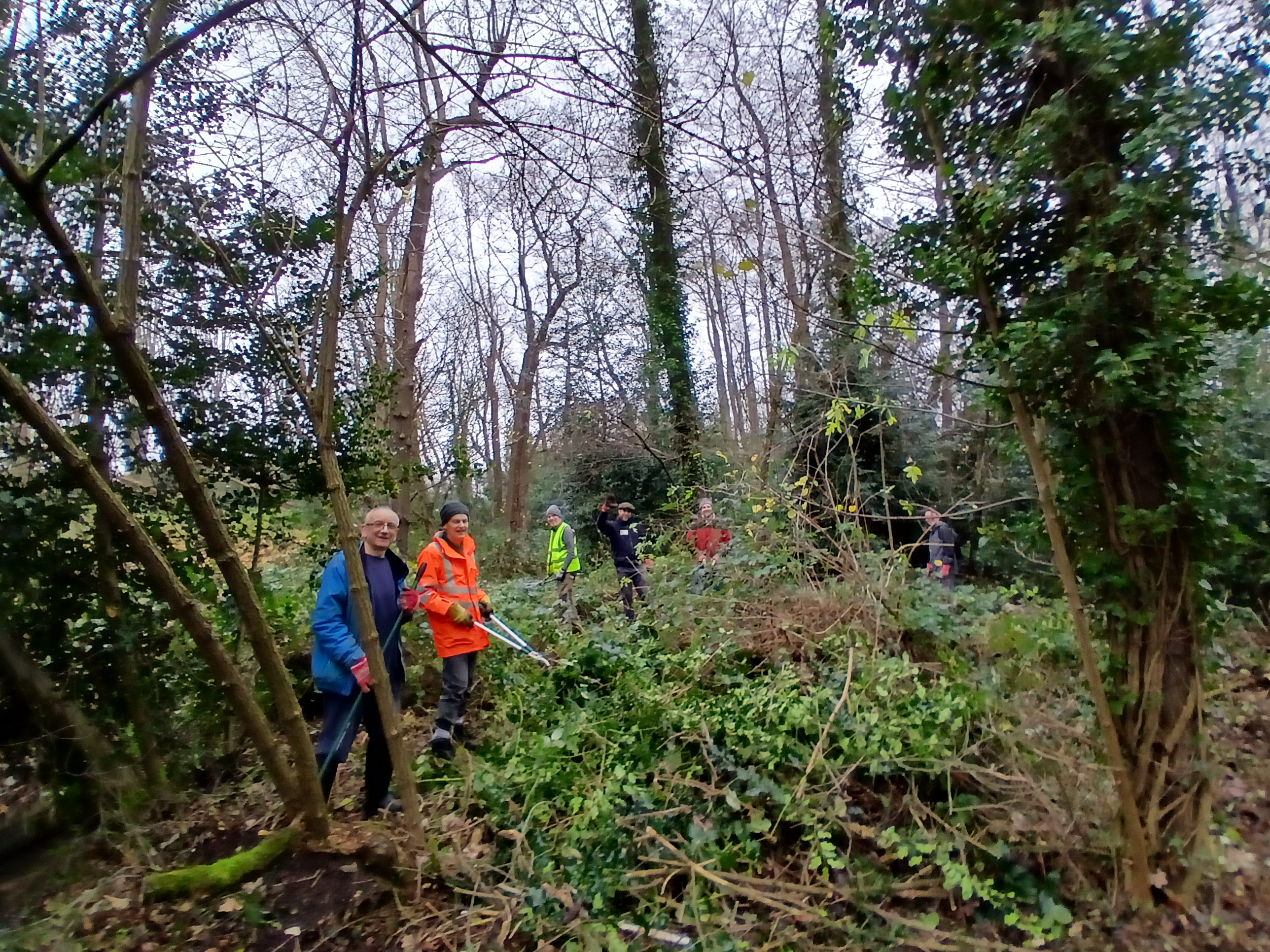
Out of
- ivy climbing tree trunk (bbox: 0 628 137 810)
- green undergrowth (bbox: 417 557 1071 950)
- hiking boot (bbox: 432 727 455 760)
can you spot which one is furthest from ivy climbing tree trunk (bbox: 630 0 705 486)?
ivy climbing tree trunk (bbox: 0 628 137 810)

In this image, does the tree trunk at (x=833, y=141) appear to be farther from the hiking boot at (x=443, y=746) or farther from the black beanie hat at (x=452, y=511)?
the hiking boot at (x=443, y=746)

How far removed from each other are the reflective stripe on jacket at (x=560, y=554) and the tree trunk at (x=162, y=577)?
20.0 feet

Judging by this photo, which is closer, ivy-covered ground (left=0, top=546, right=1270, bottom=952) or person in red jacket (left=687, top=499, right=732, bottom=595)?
ivy-covered ground (left=0, top=546, right=1270, bottom=952)

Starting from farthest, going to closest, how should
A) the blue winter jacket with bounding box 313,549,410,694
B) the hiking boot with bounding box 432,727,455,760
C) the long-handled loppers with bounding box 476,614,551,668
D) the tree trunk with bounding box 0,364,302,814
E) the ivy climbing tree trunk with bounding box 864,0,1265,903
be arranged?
1. the long-handled loppers with bounding box 476,614,551,668
2. the hiking boot with bounding box 432,727,455,760
3. the blue winter jacket with bounding box 313,549,410,694
4. the ivy climbing tree trunk with bounding box 864,0,1265,903
5. the tree trunk with bounding box 0,364,302,814

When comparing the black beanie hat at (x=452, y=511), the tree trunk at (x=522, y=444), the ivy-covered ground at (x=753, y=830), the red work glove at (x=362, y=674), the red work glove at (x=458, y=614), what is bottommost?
the ivy-covered ground at (x=753, y=830)

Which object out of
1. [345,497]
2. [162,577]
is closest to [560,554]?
[345,497]

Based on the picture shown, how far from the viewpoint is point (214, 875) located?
3.21 meters

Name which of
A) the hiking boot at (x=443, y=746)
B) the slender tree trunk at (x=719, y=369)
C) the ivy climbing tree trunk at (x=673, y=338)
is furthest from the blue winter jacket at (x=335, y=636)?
the slender tree trunk at (x=719, y=369)

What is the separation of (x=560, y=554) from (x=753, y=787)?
5.79 m

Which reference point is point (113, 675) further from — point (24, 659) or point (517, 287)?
point (517, 287)

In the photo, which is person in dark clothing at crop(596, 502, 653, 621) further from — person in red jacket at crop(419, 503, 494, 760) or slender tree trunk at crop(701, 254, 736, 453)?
slender tree trunk at crop(701, 254, 736, 453)

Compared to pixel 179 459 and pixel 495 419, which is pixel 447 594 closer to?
pixel 179 459

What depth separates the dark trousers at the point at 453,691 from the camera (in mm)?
4902

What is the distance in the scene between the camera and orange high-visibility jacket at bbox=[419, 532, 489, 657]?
4.83 metres
